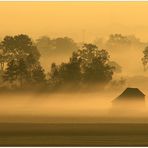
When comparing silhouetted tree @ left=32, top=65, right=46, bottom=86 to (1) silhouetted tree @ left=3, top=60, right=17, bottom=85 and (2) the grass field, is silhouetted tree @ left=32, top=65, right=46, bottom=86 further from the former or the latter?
(2) the grass field

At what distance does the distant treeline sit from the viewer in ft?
→ 9.23

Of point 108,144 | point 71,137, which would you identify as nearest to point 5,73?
point 71,137

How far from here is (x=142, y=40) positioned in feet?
9.23

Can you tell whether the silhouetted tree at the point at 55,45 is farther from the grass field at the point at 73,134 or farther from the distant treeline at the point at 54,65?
the grass field at the point at 73,134

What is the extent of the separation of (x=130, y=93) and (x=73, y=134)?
438mm

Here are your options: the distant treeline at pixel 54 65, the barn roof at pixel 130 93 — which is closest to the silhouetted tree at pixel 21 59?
the distant treeline at pixel 54 65

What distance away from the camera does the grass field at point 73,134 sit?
2.73m

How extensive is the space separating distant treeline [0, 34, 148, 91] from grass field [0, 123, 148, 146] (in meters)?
0.25

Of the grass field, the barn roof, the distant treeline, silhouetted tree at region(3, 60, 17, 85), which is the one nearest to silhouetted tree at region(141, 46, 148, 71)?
the distant treeline

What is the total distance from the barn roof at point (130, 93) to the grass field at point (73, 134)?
0.17 meters

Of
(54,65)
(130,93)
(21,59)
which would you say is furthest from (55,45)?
(130,93)
